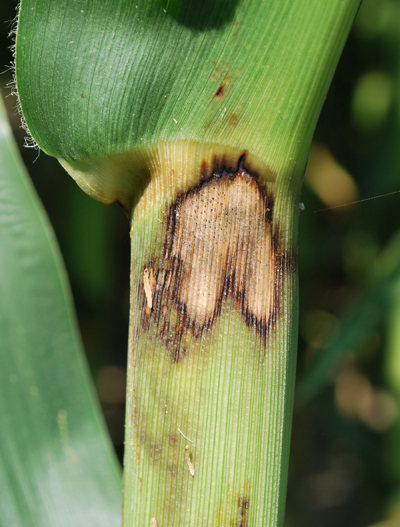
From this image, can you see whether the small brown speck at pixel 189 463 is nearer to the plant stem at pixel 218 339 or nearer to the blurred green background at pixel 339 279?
the plant stem at pixel 218 339

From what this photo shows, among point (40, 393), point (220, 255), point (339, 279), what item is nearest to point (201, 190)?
point (220, 255)

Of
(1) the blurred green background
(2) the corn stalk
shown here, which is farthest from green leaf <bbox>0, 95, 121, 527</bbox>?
(2) the corn stalk

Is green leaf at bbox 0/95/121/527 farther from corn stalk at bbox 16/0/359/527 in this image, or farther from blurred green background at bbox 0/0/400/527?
corn stalk at bbox 16/0/359/527

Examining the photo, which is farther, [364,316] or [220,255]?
[364,316]

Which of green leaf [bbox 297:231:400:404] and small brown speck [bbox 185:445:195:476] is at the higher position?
small brown speck [bbox 185:445:195:476]

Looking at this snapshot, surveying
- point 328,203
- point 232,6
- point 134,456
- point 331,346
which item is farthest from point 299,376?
point 232,6

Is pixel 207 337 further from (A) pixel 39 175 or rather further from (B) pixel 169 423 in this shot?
(A) pixel 39 175

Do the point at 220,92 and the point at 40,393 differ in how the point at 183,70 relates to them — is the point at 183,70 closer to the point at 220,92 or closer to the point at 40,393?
the point at 220,92
